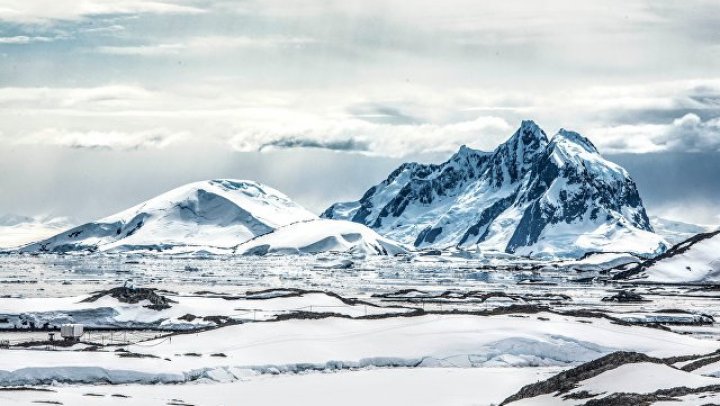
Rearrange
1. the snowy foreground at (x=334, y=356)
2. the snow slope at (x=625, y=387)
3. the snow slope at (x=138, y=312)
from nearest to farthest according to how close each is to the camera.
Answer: the snow slope at (x=625, y=387), the snowy foreground at (x=334, y=356), the snow slope at (x=138, y=312)

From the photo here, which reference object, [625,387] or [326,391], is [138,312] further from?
[625,387]

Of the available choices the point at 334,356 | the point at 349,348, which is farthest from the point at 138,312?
the point at 334,356

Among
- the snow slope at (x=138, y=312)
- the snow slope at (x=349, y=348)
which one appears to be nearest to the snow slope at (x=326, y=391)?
the snow slope at (x=349, y=348)

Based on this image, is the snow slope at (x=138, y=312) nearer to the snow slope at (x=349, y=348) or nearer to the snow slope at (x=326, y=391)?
the snow slope at (x=349, y=348)

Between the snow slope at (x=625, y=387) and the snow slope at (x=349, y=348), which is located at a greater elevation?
the snow slope at (x=625, y=387)

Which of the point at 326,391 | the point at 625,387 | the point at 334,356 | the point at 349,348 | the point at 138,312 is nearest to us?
the point at 625,387

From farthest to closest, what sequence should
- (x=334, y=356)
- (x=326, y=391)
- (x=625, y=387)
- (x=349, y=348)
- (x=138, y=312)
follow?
1. (x=138, y=312)
2. (x=349, y=348)
3. (x=334, y=356)
4. (x=326, y=391)
5. (x=625, y=387)

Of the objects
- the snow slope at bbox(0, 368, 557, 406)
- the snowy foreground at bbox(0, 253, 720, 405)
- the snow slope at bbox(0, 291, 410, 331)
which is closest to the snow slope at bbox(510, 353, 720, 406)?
the snowy foreground at bbox(0, 253, 720, 405)

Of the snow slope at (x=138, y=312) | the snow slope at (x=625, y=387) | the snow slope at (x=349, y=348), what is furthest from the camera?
the snow slope at (x=138, y=312)

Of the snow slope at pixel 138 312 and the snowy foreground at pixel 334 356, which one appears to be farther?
the snow slope at pixel 138 312

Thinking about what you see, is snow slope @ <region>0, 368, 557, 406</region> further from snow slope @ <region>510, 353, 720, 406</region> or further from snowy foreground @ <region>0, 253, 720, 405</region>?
snow slope @ <region>510, 353, 720, 406</region>

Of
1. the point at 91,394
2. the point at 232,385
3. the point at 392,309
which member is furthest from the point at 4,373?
the point at 392,309

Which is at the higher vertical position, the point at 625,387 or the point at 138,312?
the point at 625,387

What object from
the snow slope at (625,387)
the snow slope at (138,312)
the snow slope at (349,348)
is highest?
the snow slope at (625,387)
